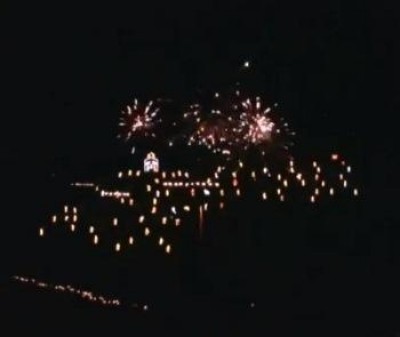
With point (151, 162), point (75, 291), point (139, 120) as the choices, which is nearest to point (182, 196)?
point (151, 162)

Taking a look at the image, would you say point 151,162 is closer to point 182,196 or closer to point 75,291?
point 182,196

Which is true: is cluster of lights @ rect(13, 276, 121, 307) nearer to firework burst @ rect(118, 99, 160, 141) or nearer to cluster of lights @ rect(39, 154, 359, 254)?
cluster of lights @ rect(39, 154, 359, 254)

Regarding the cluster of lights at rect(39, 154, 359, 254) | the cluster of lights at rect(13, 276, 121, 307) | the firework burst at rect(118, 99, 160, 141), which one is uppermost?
the firework burst at rect(118, 99, 160, 141)

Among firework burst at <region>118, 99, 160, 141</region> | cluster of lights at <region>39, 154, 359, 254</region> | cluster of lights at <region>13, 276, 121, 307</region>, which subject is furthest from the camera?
firework burst at <region>118, 99, 160, 141</region>

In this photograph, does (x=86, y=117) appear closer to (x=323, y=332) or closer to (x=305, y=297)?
(x=305, y=297)

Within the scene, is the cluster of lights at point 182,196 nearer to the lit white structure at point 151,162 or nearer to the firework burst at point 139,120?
the lit white structure at point 151,162

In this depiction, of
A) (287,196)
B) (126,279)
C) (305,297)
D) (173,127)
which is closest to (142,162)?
(173,127)

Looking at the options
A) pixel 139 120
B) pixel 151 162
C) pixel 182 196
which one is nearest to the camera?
pixel 182 196

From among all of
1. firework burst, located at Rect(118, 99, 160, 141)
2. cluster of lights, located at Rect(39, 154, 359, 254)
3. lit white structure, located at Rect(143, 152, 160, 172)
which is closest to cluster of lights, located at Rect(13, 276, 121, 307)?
cluster of lights, located at Rect(39, 154, 359, 254)

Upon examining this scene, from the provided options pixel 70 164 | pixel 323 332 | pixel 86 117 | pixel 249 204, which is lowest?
pixel 323 332

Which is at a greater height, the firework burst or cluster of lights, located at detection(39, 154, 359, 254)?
the firework burst

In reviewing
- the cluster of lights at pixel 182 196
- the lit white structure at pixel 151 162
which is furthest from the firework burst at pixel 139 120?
the cluster of lights at pixel 182 196
